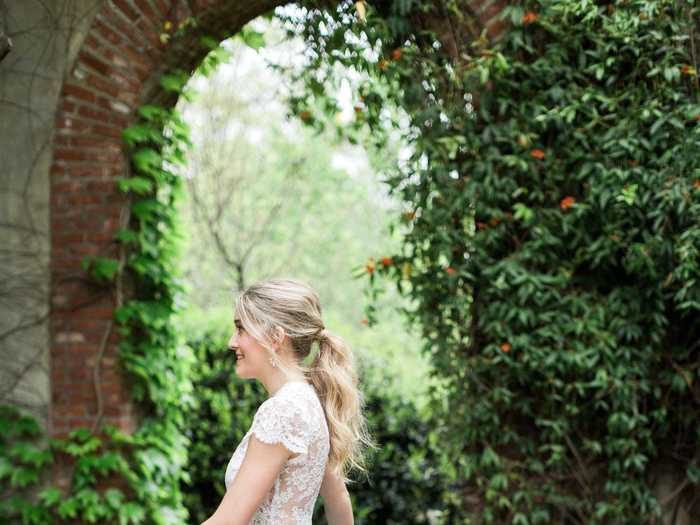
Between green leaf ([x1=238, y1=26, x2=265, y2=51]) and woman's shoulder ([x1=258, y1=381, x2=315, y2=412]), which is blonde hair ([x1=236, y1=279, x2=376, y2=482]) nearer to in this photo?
woman's shoulder ([x1=258, y1=381, x2=315, y2=412])

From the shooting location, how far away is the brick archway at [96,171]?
179 inches

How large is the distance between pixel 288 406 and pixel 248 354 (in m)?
0.18

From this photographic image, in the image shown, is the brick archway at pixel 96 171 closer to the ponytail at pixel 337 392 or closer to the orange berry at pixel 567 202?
the orange berry at pixel 567 202

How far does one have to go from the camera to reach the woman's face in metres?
2.32

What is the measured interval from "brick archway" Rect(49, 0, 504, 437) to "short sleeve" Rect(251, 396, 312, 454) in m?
2.55

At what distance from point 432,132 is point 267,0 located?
3.79ft

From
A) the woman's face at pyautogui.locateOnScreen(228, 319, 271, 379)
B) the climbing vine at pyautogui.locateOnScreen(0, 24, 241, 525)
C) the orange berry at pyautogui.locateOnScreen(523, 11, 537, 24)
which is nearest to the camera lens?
the woman's face at pyautogui.locateOnScreen(228, 319, 271, 379)

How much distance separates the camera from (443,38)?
166 inches

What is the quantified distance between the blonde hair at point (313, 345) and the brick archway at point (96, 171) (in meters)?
2.33

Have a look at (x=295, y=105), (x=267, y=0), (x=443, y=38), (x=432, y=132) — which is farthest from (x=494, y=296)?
(x=267, y=0)

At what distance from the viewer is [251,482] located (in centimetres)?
215

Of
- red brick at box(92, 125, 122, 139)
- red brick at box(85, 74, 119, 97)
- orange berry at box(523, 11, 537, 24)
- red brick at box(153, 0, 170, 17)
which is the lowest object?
red brick at box(92, 125, 122, 139)

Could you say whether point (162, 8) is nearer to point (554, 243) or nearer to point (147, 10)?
point (147, 10)

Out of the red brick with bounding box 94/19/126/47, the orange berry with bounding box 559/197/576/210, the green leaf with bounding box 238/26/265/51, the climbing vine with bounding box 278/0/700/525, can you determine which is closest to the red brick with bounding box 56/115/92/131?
the red brick with bounding box 94/19/126/47
